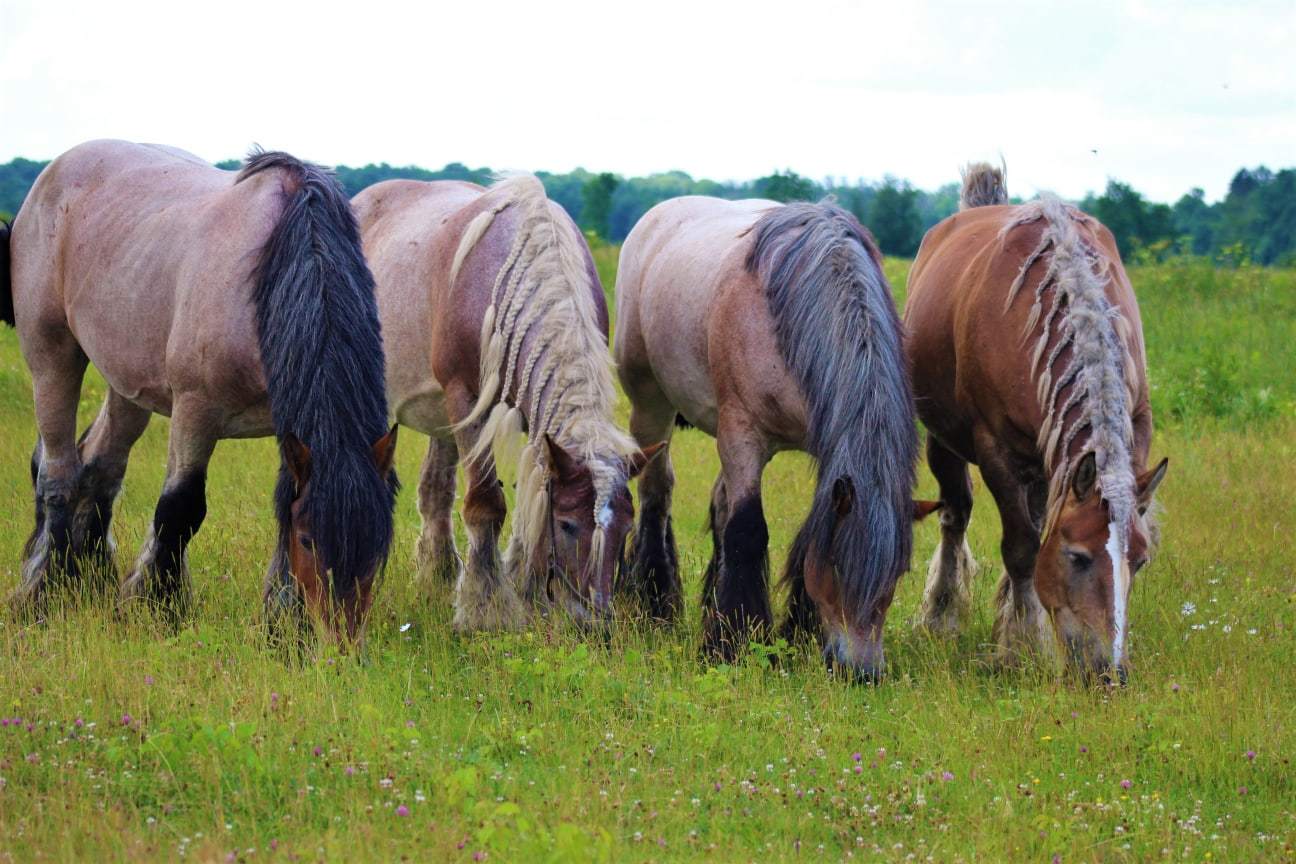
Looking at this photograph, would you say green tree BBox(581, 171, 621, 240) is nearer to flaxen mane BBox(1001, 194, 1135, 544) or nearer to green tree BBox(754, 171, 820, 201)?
green tree BBox(754, 171, 820, 201)

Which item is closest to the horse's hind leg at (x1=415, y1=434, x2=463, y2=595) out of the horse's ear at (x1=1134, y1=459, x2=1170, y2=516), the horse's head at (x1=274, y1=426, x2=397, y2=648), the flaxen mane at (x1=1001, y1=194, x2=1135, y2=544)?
the horse's head at (x1=274, y1=426, x2=397, y2=648)

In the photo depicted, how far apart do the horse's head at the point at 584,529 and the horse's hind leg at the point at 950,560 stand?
2.40 m

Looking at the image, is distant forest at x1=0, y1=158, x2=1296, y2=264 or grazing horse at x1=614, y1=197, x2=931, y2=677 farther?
distant forest at x1=0, y1=158, x2=1296, y2=264

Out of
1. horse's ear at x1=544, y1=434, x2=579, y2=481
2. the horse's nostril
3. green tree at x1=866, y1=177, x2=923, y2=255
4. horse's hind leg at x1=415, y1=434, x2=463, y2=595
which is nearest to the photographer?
the horse's nostril

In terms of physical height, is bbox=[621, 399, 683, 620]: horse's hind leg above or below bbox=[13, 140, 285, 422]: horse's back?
below

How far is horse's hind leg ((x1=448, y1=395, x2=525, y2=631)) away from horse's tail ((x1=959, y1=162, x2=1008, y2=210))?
404cm

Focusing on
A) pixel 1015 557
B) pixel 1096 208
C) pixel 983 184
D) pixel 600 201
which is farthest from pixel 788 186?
pixel 1015 557

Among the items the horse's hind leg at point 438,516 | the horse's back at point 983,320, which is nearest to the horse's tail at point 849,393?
the horse's back at point 983,320

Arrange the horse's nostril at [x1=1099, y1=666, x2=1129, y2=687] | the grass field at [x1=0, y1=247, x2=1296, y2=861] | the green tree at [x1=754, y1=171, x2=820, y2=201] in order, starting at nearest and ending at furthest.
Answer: the grass field at [x1=0, y1=247, x2=1296, y2=861]
the horse's nostril at [x1=1099, y1=666, x2=1129, y2=687]
the green tree at [x1=754, y1=171, x2=820, y2=201]

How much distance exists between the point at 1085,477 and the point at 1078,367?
1.82ft

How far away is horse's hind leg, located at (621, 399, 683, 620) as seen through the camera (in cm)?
757

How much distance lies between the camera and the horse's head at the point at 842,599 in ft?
19.1

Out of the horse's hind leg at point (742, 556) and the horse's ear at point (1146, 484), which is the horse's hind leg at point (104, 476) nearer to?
the horse's hind leg at point (742, 556)

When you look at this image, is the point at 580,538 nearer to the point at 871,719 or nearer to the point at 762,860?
the point at 871,719
